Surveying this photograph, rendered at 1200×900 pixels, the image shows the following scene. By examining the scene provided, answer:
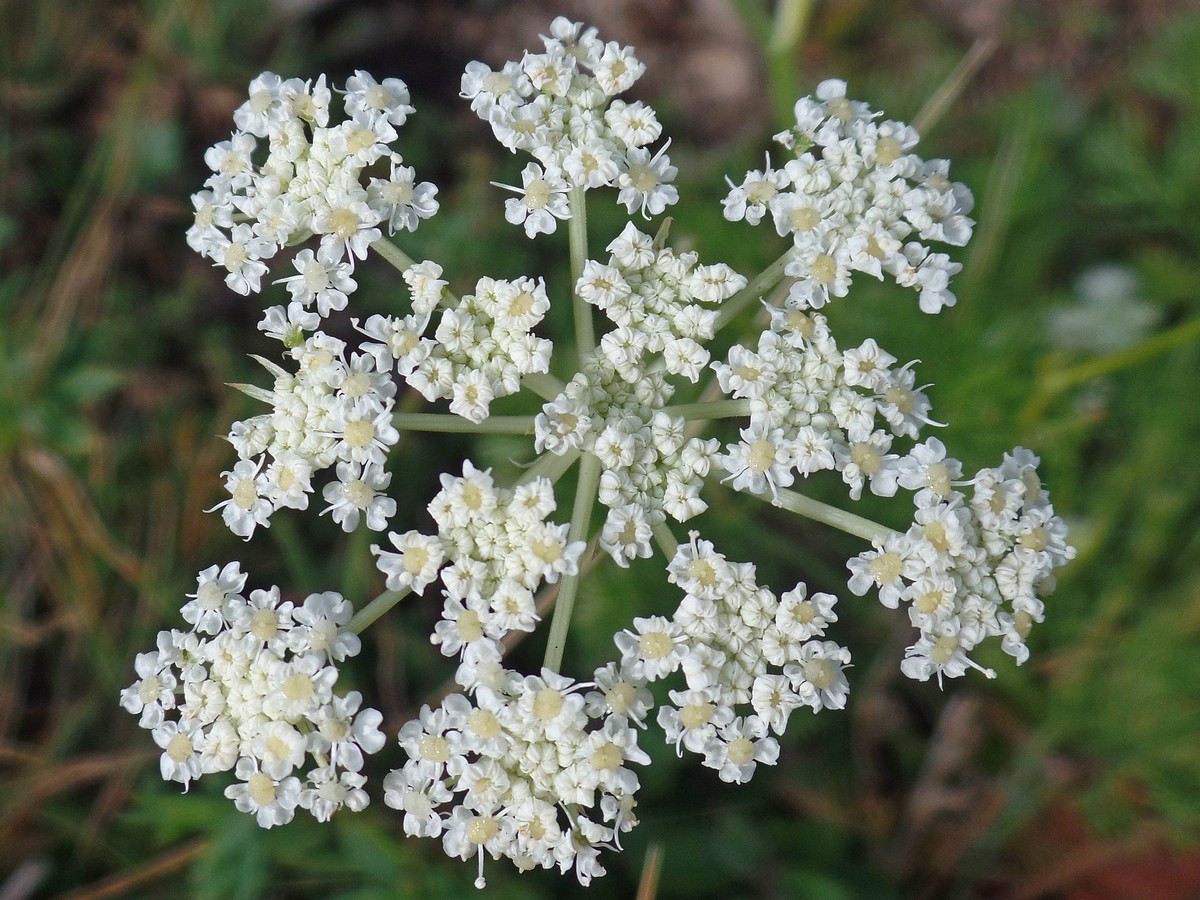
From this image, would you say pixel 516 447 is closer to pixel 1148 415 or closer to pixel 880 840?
pixel 880 840

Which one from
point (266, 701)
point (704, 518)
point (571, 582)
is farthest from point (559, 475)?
point (704, 518)

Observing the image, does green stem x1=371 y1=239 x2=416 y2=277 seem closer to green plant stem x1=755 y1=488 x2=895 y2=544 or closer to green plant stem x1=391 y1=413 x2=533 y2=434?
green plant stem x1=391 y1=413 x2=533 y2=434

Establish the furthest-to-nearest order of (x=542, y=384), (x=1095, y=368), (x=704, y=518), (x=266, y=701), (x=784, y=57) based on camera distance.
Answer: (x=704, y=518) < (x=784, y=57) < (x=1095, y=368) < (x=542, y=384) < (x=266, y=701)

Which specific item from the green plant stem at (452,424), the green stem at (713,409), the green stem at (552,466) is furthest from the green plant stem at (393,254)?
the green stem at (713,409)

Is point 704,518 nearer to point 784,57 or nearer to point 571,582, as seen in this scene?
point 571,582

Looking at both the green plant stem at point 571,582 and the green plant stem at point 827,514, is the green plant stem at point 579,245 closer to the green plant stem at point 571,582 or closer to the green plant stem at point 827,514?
the green plant stem at point 571,582

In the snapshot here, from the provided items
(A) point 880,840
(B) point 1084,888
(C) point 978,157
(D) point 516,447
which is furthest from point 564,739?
(C) point 978,157

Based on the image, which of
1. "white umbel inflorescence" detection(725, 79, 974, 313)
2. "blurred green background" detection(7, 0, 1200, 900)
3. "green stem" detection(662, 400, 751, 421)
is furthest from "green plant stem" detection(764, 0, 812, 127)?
"green stem" detection(662, 400, 751, 421)
